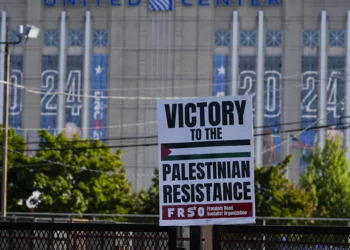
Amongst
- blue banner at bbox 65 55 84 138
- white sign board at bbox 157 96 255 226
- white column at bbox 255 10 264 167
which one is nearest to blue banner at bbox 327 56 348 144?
white column at bbox 255 10 264 167

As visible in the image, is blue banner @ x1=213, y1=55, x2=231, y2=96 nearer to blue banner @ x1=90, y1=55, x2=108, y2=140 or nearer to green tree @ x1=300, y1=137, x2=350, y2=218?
blue banner @ x1=90, y1=55, x2=108, y2=140

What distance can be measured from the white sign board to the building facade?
78.5 m

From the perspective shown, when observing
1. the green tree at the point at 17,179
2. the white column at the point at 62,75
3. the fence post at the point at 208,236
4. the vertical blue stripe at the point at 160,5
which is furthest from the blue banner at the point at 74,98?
the fence post at the point at 208,236

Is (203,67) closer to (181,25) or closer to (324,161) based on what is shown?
(181,25)

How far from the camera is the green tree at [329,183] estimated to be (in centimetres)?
6328

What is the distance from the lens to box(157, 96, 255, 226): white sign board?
741 centimetres

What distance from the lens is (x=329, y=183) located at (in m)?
65.1

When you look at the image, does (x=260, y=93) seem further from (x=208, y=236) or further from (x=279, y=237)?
(x=208, y=236)

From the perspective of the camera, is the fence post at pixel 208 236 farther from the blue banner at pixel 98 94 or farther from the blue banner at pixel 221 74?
the blue banner at pixel 221 74

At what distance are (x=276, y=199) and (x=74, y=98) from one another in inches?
1500

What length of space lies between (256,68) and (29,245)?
79634mm

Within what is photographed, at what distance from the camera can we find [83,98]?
3472 inches

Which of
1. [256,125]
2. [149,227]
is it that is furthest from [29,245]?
[256,125]

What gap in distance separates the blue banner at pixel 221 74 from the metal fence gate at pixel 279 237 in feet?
260
